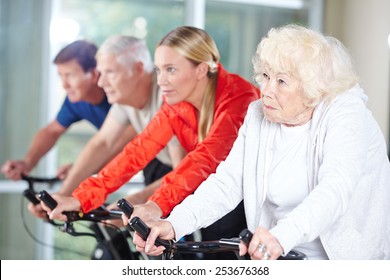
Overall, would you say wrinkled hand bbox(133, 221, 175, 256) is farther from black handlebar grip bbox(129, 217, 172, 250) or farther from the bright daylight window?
the bright daylight window

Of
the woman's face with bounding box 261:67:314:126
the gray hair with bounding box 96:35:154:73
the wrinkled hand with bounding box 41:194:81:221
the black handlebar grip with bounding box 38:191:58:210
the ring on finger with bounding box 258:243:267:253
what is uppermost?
the woman's face with bounding box 261:67:314:126

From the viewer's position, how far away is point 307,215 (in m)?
1.03

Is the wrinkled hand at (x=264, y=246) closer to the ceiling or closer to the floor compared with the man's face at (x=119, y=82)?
closer to the ceiling

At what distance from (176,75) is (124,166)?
233 mm

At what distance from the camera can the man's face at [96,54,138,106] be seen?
193cm

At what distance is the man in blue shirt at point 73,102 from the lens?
2.36 meters

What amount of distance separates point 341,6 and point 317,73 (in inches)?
75.5

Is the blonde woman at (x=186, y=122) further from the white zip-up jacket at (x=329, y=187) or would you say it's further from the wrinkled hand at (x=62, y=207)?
the white zip-up jacket at (x=329, y=187)

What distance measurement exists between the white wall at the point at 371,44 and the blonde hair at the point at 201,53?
3.82 feet

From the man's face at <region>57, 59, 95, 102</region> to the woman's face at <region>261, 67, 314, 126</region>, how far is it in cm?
124

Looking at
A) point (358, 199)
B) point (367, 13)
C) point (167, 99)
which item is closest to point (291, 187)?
point (358, 199)

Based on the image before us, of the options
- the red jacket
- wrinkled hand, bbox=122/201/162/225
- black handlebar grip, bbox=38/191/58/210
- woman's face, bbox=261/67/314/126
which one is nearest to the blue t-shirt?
the red jacket

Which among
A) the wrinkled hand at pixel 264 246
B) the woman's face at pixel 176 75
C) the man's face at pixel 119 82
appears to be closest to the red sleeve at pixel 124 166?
the woman's face at pixel 176 75

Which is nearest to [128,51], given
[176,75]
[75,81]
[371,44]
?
[75,81]
